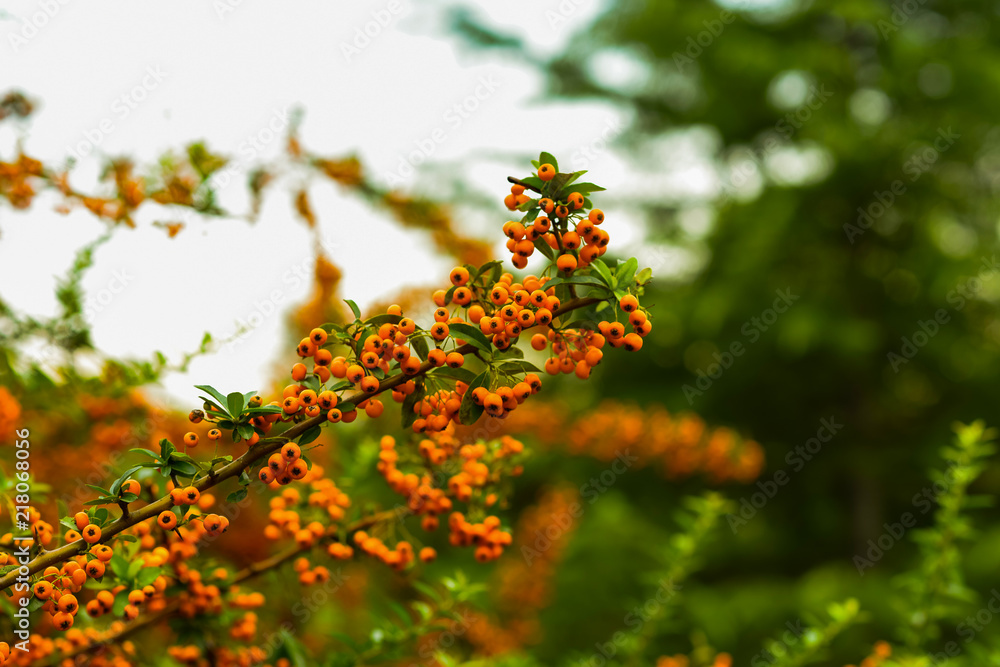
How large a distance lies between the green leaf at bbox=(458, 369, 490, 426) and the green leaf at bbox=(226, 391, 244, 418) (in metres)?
0.31

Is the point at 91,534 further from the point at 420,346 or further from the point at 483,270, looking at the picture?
the point at 483,270

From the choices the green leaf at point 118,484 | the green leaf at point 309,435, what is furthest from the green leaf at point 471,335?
the green leaf at point 118,484

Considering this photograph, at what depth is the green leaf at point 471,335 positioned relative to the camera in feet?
3.27

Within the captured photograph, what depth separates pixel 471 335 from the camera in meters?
1.00

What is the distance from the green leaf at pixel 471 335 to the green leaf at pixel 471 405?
42 mm

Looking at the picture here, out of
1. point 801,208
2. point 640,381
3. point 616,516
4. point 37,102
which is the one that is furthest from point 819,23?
point 37,102

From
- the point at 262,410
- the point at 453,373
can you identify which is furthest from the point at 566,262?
the point at 262,410

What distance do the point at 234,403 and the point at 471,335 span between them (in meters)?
0.35

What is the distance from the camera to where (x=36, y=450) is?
2.40 metres

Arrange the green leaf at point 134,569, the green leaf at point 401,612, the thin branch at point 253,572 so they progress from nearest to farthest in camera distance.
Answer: the green leaf at point 134,569 → the thin branch at point 253,572 → the green leaf at point 401,612

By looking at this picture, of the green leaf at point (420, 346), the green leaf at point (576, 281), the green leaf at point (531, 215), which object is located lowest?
the green leaf at point (420, 346)

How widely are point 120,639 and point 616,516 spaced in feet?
11.6

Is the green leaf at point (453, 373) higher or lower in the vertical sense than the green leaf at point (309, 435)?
higher

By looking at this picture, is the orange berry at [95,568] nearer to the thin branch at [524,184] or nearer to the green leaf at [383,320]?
the green leaf at [383,320]
